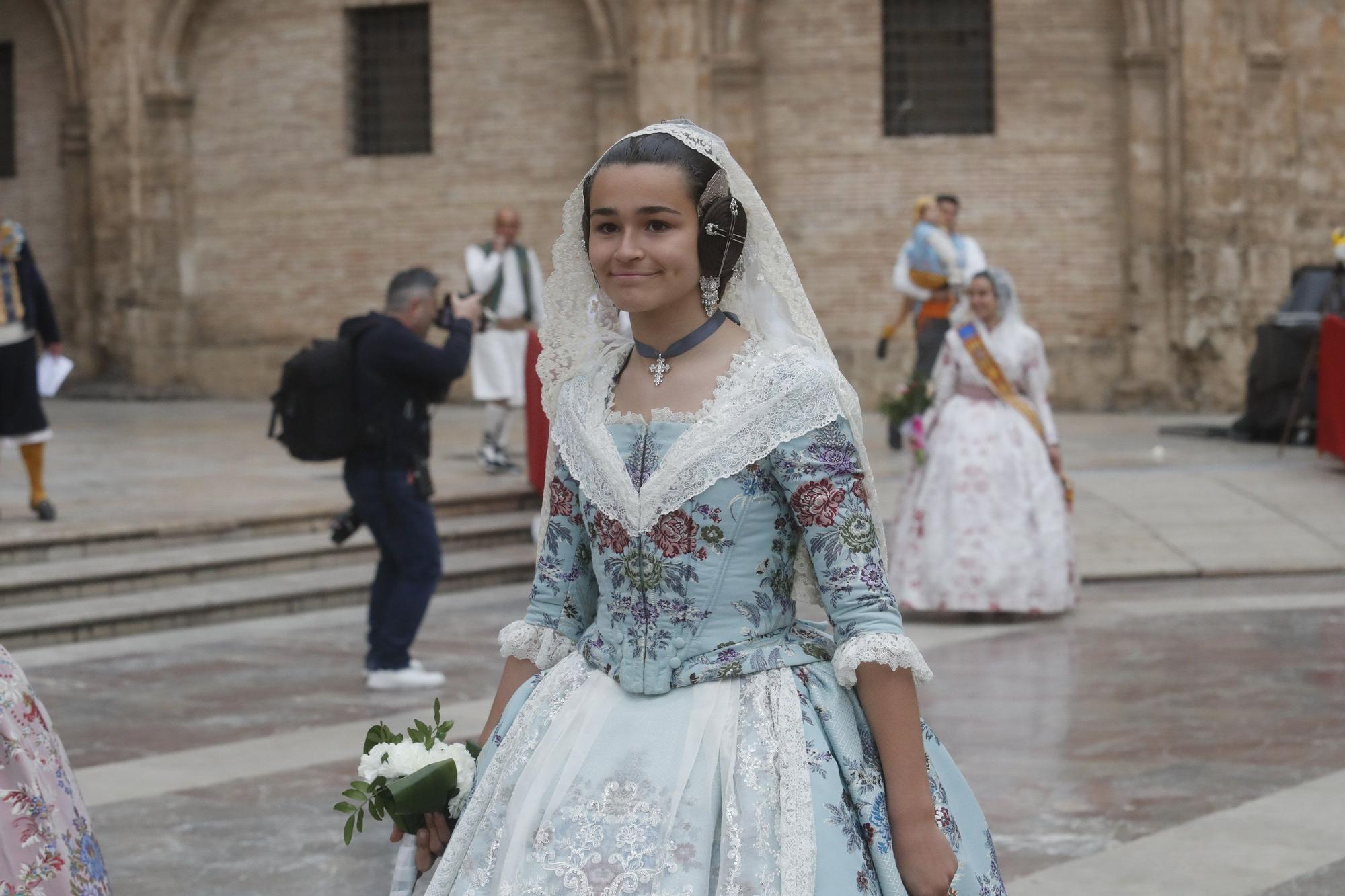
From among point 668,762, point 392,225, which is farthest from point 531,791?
point 392,225

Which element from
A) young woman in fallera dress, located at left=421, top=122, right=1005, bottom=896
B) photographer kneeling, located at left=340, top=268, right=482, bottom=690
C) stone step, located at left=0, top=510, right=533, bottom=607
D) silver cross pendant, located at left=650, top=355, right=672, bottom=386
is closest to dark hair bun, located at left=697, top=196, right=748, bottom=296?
young woman in fallera dress, located at left=421, top=122, right=1005, bottom=896

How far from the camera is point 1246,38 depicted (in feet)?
64.1

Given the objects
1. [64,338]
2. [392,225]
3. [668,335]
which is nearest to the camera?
[668,335]

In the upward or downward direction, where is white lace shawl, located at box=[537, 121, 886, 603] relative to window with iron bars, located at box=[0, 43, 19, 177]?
downward

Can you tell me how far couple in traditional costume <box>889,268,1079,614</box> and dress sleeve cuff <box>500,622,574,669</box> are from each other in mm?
7079

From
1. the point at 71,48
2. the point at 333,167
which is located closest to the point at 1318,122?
the point at 333,167

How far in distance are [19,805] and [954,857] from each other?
1.99 meters

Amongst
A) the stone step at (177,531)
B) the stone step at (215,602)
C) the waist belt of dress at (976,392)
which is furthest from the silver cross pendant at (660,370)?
the stone step at (177,531)

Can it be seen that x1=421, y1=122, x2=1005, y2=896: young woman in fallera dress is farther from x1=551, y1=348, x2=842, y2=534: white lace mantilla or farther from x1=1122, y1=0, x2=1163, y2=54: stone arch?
x1=1122, y1=0, x2=1163, y2=54: stone arch

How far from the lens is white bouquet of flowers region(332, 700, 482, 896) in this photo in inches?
120

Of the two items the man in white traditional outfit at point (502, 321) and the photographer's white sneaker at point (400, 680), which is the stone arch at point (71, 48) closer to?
the man in white traditional outfit at point (502, 321)

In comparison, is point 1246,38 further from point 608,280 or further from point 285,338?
point 608,280

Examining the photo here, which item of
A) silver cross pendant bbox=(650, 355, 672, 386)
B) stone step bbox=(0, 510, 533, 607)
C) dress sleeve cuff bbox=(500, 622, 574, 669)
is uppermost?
silver cross pendant bbox=(650, 355, 672, 386)

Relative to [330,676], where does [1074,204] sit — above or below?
above
